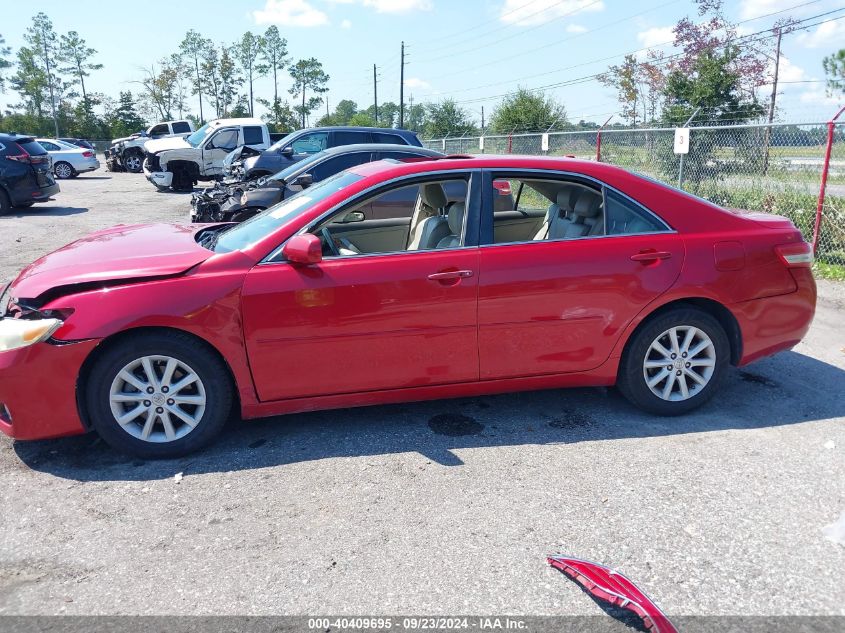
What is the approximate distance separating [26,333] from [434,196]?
2709mm

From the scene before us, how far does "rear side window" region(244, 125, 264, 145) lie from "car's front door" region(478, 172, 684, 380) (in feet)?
61.1

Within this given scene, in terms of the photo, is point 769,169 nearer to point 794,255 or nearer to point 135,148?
point 794,255

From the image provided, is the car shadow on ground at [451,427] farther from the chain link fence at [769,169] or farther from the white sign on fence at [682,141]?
the white sign on fence at [682,141]

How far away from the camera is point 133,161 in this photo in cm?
3173

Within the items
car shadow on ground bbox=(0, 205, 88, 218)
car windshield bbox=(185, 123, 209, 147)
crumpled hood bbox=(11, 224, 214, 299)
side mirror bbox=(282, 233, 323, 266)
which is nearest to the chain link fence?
side mirror bbox=(282, 233, 323, 266)

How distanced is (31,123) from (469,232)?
65.3m

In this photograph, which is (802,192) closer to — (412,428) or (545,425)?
(545,425)

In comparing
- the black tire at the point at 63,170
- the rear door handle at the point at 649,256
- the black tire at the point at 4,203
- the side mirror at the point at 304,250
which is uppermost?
the black tire at the point at 63,170

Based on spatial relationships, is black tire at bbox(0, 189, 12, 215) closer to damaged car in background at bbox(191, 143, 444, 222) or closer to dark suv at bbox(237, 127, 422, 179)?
dark suv at bbox(237, 127, 422, 179)

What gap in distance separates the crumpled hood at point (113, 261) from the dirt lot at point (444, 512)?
101cm

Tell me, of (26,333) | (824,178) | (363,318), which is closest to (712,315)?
(363,318)

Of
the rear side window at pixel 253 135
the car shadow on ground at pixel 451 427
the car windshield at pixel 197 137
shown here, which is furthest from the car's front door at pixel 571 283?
the car windshield at pixel 197 137

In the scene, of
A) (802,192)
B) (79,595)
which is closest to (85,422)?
(79,595)

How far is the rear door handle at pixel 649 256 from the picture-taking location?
13.4 ft
